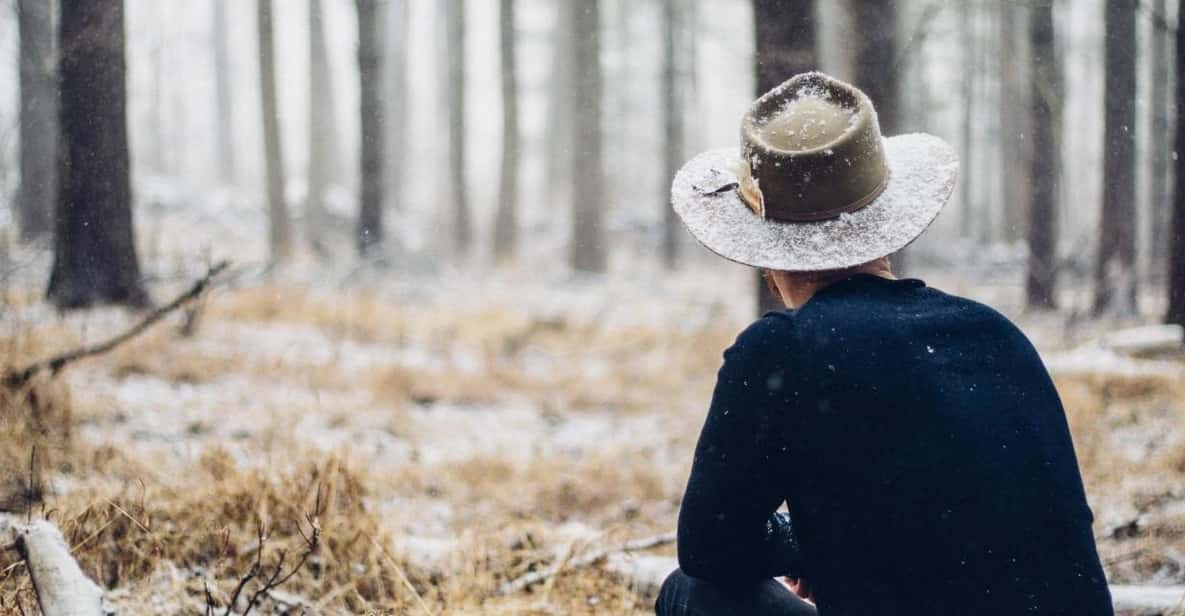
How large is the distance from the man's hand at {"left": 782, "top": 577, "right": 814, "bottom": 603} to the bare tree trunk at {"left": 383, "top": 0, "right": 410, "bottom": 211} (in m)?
22.0

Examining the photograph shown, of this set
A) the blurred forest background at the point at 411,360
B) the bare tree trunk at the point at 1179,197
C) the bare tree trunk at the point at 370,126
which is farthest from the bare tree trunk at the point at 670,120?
the bare tree trunk at the point at 1179,197

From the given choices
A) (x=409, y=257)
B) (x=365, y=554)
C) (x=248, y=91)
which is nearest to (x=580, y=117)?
(x=409, y=257)

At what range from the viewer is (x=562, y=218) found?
26438 mm

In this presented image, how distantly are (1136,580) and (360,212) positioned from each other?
388 inches

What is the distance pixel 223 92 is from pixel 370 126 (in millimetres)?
19772

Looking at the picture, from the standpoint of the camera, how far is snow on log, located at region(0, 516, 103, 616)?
79.0 inches

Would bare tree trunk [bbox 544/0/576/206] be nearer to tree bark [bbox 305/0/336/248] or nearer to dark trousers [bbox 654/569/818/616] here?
tree bark [bbox 305/0/336/248]

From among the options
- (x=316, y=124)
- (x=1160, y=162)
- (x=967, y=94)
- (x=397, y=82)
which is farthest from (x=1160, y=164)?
(x=397, y=82)

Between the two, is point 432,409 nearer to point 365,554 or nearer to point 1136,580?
point 365,554

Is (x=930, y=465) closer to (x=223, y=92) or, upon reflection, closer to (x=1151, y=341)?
(x=1151, y=341)

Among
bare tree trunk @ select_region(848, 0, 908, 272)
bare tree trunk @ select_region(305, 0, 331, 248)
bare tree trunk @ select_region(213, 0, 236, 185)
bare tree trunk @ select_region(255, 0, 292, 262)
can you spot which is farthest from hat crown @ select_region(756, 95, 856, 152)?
bare tree trunk @ select_region(213, 0, 236, 185)

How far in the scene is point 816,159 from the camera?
179cm

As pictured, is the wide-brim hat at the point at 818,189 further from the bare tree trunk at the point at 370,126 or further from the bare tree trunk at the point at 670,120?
the bare tree trunk at the point at 670,120

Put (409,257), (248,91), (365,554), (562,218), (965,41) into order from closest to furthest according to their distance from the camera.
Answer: (365,554) → (409,257) → (965,41) → (562,218) → (248,91)
